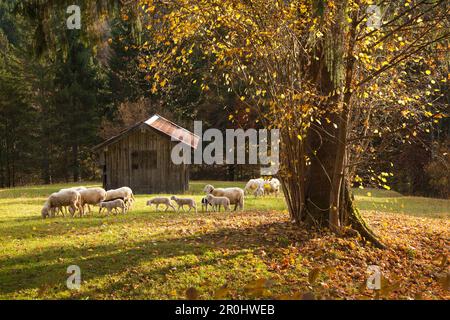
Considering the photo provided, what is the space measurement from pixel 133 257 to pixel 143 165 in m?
21.2

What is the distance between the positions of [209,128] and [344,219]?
34479 mm

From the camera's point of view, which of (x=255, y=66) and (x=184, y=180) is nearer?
(x=255, y=66)

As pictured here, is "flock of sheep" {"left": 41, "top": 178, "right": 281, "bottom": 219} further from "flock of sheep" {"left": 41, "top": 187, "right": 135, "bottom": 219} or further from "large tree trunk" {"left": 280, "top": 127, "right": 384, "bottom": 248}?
"large tree trunk" {"left": 280, "top": 127, "right": 384, "bottom": 248}

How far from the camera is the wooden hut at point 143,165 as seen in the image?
1175 inches

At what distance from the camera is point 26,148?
4509 cm

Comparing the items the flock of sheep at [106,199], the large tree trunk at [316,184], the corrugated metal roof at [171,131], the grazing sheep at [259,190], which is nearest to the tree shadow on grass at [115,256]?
the large tree trunk at [316,184]

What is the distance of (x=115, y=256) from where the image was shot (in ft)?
30.3

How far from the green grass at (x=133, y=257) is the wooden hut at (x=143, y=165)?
52.7 feet

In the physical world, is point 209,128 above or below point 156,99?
below

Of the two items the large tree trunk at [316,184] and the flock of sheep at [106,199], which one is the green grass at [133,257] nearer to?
the large tree trunk at [316,184]

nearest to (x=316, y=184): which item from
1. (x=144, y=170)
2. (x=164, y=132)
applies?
(x=164, y=132)

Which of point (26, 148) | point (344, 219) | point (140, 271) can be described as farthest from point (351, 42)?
point (26, 148)

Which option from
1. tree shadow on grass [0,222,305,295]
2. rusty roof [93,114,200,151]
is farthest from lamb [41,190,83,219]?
rusty roof [93,114,200,151]
